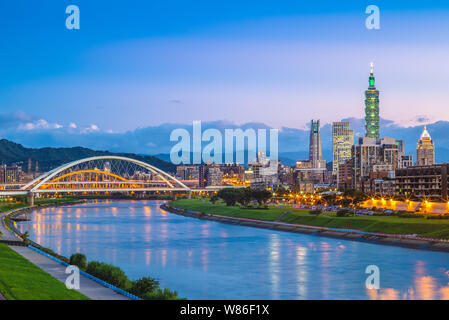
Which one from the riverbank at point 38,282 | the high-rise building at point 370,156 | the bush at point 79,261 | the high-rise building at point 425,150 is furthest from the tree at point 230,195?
the high-rise building at point 425,150

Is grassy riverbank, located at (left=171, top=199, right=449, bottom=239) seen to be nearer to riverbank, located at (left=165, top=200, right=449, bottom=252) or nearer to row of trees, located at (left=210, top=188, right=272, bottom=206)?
riverbank, located at (left=165, top=200, right=449, bottom=252)

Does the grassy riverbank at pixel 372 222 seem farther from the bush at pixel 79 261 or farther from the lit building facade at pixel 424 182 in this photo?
the bush at pixel 79 261

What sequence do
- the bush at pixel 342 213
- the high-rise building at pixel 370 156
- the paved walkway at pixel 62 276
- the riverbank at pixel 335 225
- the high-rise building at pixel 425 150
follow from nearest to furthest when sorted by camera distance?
1. the paved walkway at pixel 62 276
2. the riverbank at pixel 335 225
3. the bush at pixel 342 213
4. the high-rise building at pixel 370 156
5. the high-rise building at pixel 425 150

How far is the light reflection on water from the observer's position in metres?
27.0

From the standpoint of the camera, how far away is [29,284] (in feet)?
73.0

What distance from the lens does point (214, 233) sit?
2260 inches

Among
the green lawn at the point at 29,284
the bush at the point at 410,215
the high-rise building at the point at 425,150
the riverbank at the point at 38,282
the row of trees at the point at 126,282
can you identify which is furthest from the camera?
the high-rise building at the point at 425,150

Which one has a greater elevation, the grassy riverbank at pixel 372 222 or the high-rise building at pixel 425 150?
the high-rise building at pixel 425 150

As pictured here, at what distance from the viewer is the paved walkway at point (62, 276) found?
70.9ft

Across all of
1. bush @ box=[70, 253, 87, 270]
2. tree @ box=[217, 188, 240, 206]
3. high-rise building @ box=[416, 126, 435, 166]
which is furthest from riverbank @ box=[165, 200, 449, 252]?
high-rise building @ box=[416, 126, 435, 166]

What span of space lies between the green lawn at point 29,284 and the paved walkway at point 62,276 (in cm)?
52
